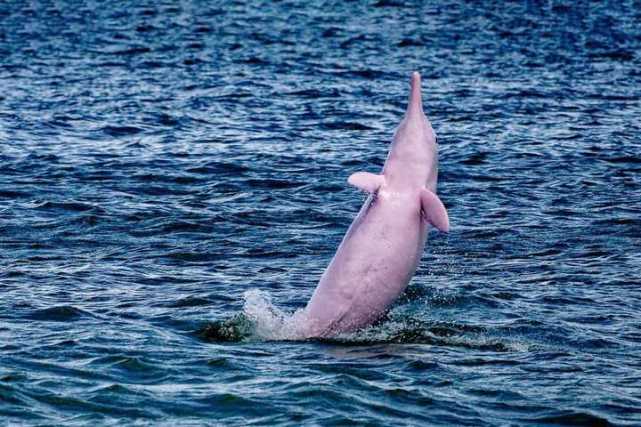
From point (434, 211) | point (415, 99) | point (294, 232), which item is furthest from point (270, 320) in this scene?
point (294, 232)

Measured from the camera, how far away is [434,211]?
47.8ft

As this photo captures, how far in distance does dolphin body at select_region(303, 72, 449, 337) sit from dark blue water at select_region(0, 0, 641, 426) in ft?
1.04

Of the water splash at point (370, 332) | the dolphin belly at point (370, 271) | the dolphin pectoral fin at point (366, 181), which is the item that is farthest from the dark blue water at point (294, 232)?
the dolphin pectoral fin at point (366, 181)

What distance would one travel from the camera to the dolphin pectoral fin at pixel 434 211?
14.4 meters

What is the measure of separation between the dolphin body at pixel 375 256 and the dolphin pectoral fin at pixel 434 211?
1 centimetres

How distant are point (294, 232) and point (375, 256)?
6464 millimetres

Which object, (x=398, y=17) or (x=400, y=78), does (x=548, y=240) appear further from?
(x=398, y=17)

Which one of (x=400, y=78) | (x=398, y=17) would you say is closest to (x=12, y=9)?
(x=398, y=17)

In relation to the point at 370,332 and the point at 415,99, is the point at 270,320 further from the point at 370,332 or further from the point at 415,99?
the point at 415,99

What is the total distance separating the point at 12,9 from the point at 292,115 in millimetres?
30064

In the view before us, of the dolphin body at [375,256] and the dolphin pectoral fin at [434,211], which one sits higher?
the dolphin pectoral fin at [434,211]

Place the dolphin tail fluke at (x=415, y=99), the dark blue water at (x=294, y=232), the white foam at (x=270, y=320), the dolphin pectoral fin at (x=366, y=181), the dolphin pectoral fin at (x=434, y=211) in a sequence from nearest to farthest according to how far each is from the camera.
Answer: the dark blue water at (x=294, y=232) → the dolphin pectoral fin at (x=434, y=211) → the dolphin pectoral fin at (x=366, y=181) → the white foam at (x=270, y=320) → the dolphin tail fluke at (x=415, y=99)

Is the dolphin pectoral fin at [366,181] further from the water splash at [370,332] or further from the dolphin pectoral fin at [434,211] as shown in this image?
the water splash at [370,332]

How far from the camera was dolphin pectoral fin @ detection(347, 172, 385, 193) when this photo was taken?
48.4 ft
